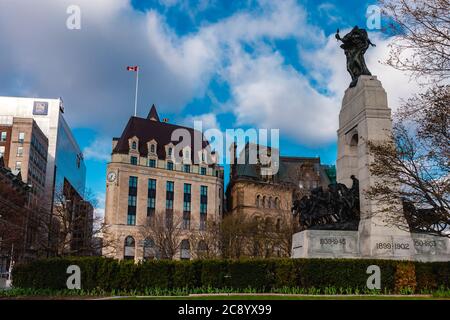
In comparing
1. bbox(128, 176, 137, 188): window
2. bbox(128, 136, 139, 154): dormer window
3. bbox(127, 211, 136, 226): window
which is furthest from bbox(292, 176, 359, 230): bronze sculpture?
bbox(128, 136, 139, 154): dormer window

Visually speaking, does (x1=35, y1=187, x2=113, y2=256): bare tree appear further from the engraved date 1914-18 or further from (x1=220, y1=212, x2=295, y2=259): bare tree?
the engraved date 1914-18

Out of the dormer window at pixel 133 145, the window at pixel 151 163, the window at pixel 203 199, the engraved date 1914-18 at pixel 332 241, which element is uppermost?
the dormer window at pixel 133 145

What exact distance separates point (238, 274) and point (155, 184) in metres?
74.8

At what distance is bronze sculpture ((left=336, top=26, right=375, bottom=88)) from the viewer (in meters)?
26.7

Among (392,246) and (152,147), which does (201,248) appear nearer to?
(152,147)

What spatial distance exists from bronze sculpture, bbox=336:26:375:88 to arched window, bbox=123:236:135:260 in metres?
68.3

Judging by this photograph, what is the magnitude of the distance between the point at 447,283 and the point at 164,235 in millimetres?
54866

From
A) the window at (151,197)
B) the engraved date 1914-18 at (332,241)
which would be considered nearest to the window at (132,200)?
the window at (151,197)

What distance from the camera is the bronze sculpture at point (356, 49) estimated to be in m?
26.7

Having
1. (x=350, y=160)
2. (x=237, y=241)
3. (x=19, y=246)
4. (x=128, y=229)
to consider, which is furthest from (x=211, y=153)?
(x=350, y=160)

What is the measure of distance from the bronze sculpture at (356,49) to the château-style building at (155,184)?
191 feet

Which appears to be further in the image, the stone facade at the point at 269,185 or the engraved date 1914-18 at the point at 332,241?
the stone facade at the point at 269,185

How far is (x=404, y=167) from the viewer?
17766mm

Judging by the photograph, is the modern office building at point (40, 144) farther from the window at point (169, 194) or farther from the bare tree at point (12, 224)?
the window at point (169, 194)
